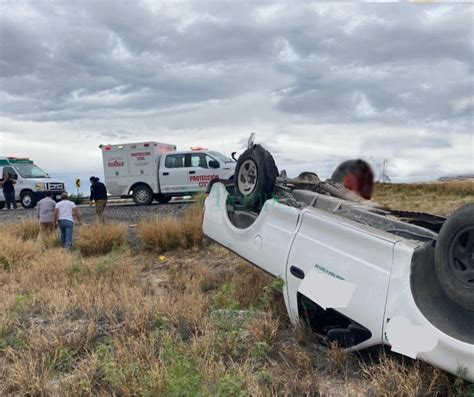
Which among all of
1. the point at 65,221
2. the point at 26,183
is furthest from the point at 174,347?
A: the point at 26,183

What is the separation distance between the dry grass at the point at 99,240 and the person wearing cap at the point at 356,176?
569 cm

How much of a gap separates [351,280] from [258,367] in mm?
906

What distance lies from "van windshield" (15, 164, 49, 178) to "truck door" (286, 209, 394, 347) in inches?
771

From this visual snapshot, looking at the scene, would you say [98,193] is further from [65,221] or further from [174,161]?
[174,161]

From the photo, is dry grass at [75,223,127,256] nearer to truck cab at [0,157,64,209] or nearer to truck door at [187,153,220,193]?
truck door at [187,153,220,193]

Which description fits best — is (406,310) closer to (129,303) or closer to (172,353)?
(172,353)

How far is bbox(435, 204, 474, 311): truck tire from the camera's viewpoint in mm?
Answer: 2584

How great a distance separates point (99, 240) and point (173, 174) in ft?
28.3

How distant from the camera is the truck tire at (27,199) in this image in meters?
20.4

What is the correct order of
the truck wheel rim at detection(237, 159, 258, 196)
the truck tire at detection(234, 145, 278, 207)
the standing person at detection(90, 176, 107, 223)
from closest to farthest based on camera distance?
the truck tire at detection(234, 145, 278, 207) → the truck wheel rim at detection(237, 159, 258, 196) → the standing person at detection(90, 176, 107, 223)

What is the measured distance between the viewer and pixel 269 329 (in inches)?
145

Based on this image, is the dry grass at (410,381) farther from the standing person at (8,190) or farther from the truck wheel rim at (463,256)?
the standing person at (8,190)

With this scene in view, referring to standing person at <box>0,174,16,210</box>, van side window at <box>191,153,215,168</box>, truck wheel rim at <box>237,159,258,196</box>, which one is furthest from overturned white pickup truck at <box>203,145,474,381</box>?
standing person at <box>0,174,16,210</box>

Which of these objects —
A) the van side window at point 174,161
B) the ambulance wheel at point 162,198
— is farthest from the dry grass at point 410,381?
the ambulance wheel at point 162,198
